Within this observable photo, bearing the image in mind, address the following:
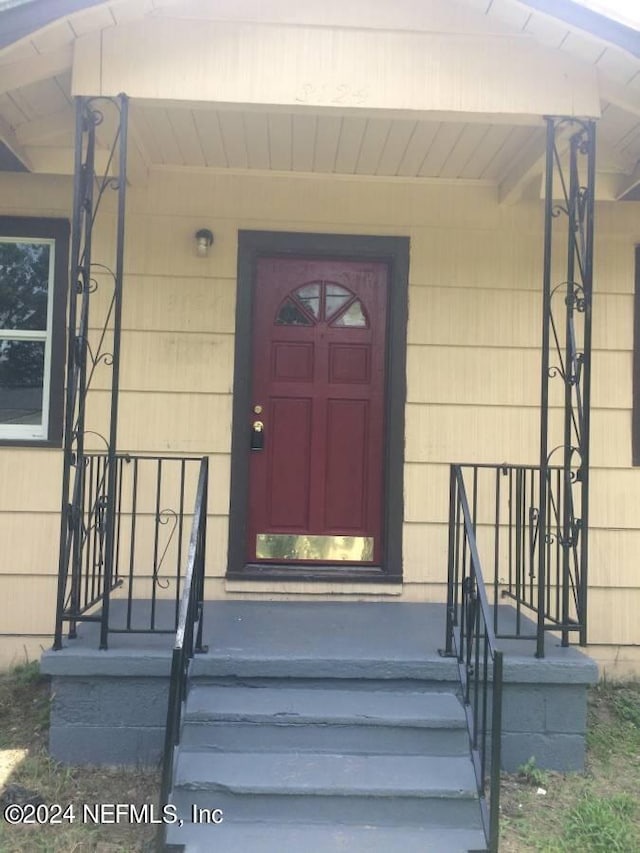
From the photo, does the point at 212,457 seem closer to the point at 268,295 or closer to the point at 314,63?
the point at 268,295

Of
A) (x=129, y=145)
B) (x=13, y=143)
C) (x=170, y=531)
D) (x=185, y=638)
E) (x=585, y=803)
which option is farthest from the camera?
(x=170, y=531)

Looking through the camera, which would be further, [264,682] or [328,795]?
[264,682]

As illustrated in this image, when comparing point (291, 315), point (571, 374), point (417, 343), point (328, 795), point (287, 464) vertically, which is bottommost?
point (328, 795)

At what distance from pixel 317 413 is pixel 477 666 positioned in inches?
73.8

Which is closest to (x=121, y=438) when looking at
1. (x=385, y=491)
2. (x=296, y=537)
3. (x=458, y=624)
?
(x=296, y=537)

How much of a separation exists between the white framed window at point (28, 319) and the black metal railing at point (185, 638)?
4.89 ft

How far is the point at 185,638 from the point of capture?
2666 millimetres

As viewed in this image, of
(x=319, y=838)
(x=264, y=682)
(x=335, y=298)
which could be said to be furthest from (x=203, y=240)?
(x=319, y=838)

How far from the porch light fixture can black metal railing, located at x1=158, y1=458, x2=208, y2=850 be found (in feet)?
4.81

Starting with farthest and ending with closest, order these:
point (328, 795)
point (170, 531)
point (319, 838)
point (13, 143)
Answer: point (170, 531)
point (13, 143)
point (328, 795)
point (319, 838)

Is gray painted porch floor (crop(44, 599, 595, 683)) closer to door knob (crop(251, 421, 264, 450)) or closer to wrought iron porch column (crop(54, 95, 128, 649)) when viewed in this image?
wrought iron porch column (crop(54, 95, 128, 649))

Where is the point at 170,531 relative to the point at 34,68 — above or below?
below

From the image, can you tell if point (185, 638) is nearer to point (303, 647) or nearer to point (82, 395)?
point (303, 647)

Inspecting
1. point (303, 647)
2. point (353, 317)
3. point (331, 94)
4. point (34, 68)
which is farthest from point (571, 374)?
point (34, 68)
